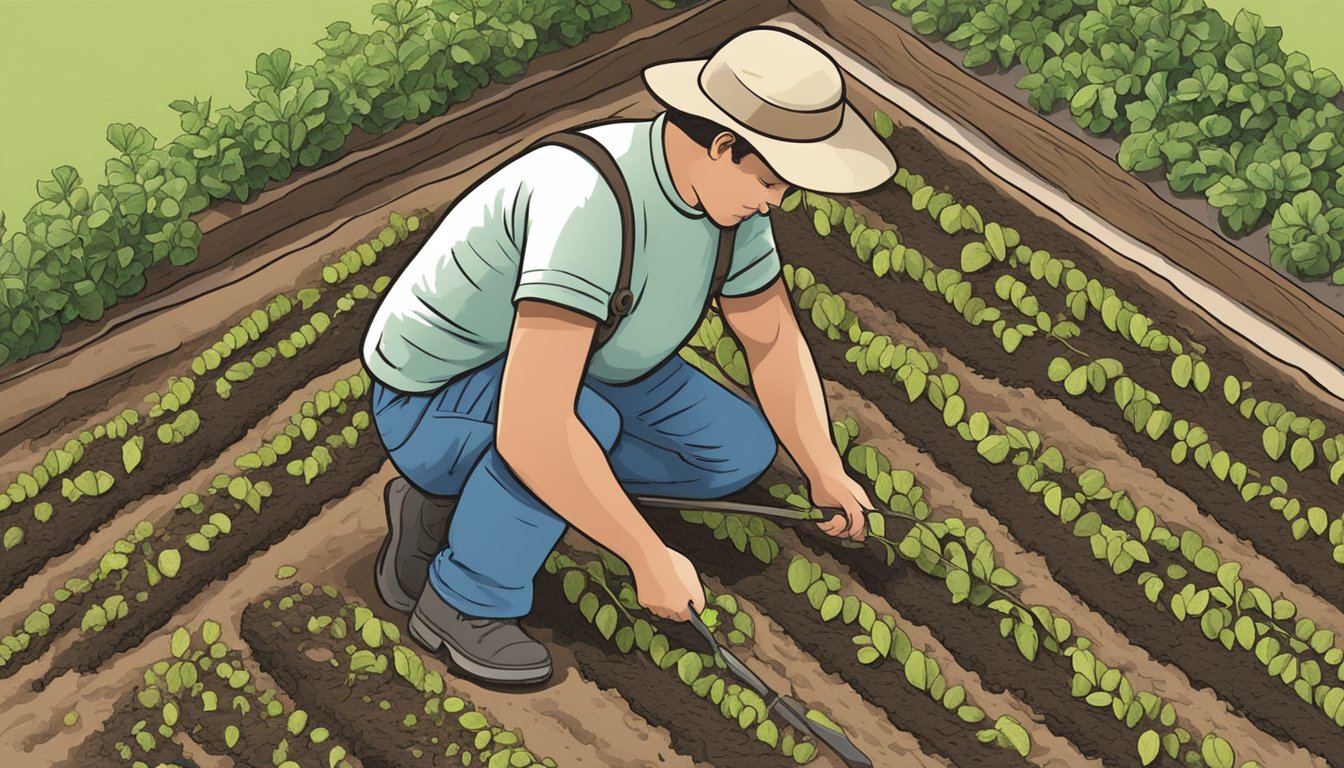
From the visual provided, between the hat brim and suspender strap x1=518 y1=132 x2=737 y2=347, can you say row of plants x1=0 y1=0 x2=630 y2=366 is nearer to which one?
suspender strap x1=518 y1=132 x2=737 y2=347

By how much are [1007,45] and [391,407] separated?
269 cm

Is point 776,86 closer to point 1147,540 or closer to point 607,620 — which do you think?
point 607,620

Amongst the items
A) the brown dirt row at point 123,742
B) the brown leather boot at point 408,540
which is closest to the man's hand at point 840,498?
the brown leather boot at point 408,540

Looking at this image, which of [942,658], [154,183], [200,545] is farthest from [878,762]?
[154,183]

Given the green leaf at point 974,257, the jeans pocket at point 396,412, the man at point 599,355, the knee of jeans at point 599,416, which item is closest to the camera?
the man at point 599,355

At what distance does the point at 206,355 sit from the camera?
19.4ft

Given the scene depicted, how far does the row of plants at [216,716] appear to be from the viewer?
4.94 meters

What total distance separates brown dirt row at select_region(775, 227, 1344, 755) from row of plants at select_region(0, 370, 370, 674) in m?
1.54

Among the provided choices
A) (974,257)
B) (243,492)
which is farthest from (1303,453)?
(243,492)

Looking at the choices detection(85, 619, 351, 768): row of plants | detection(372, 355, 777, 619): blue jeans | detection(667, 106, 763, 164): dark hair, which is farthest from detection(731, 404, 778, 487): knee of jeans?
detection(85, 619, 351, 768): row of plants

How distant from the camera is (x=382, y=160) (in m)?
6.43

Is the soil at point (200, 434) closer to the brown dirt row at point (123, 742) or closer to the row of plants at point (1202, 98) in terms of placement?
the brown dirt row at point (123, 742)

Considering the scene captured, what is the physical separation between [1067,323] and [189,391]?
8.70 ft

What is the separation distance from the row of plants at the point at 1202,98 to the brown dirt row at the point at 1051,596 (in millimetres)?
920
